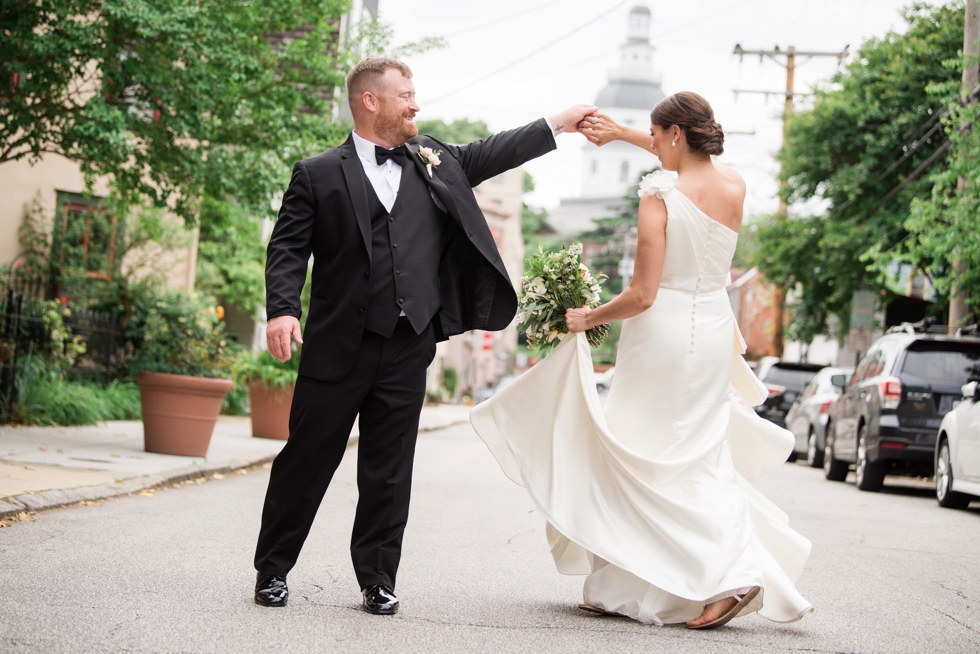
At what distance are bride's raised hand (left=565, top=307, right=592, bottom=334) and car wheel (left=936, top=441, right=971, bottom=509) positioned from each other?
26.6 feet

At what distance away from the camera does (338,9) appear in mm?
13172

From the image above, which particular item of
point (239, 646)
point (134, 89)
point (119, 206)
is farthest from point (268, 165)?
point (239, 646)

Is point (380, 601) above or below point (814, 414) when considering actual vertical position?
below

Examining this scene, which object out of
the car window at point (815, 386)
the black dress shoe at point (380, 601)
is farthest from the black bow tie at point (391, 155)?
the car window at point (815, 386)

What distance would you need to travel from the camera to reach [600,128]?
495cm

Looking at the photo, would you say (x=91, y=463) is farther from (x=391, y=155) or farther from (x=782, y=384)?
(x=782, y=384)

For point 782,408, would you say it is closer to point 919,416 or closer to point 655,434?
point 919,416

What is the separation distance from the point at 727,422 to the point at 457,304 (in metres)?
1.26

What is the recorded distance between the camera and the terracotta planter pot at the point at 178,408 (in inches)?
420

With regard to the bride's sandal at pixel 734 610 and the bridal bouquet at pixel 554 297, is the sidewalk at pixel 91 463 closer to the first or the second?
the bridal bouquet at pixel 554 297

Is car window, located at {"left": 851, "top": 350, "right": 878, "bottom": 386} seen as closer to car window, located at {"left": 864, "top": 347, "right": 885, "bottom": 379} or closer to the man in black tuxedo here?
car window, located at {"left": 864, "top": 347, "right": 885, "bottom": 379}

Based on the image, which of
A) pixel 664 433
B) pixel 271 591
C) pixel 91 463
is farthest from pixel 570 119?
pixel 91 463

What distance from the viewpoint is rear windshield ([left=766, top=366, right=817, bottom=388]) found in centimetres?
2230

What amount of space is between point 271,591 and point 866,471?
10741mm
